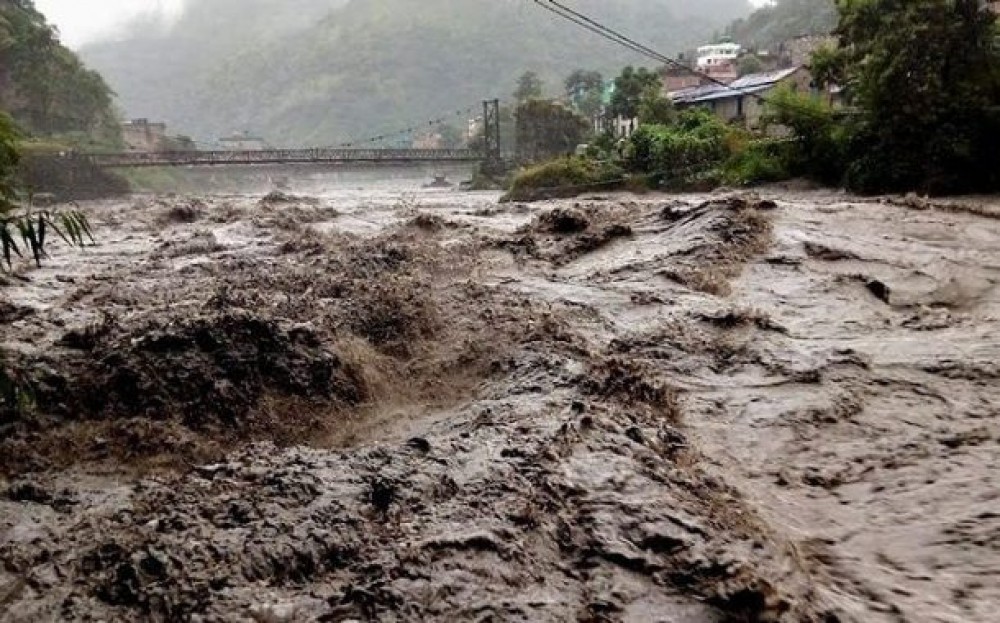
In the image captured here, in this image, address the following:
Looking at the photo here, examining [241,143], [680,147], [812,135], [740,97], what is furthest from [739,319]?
[241,143]

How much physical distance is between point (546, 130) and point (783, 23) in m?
49.9

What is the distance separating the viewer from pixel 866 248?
382 inches

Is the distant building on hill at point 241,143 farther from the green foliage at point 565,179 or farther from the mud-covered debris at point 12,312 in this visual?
the mud-covered debris at point 12,312

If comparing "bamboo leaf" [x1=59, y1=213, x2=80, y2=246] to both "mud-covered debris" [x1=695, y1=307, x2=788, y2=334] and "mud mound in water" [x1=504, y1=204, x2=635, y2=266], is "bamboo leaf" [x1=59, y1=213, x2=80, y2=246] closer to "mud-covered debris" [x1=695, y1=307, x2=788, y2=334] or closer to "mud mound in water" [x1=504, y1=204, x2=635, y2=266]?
"mud-covered debris" [x1=695, y1=307, x2=788, y2=334]

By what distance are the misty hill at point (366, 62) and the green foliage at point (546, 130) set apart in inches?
2597

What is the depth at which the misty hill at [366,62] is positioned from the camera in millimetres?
117875

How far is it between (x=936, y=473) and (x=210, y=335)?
4.53m

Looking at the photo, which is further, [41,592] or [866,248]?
[866,248]

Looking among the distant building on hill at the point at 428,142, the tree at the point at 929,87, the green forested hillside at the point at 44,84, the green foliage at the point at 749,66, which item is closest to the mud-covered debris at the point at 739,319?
the tree at the point at 929,87

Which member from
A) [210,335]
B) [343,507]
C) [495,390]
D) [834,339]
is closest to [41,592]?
[343,507]

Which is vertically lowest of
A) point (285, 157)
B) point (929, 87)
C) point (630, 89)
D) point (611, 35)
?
point (285, 157)

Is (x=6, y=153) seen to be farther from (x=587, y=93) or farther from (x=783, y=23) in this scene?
(x=783, y=23)

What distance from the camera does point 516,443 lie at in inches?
168

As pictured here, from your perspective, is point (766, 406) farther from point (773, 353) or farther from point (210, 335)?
point (210, 335)
